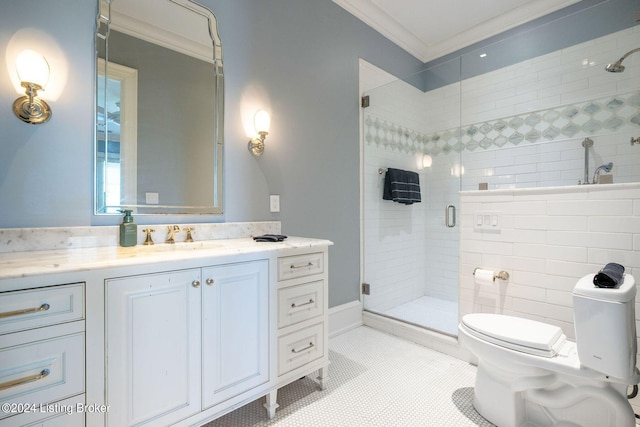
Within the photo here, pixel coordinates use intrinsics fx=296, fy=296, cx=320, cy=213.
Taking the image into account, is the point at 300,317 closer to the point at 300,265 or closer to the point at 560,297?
the point at 300,265

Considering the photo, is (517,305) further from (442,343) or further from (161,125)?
(161,125)

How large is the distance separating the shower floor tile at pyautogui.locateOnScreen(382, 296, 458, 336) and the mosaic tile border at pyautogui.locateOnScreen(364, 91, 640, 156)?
58.9 inches

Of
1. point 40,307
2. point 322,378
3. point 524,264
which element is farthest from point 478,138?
point 40,307

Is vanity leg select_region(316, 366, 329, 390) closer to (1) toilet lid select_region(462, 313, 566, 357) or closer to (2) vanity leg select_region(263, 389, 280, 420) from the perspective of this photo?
(2) vanity leg select_region(263, 389, 280, 420)

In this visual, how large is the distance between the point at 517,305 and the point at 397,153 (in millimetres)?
1702

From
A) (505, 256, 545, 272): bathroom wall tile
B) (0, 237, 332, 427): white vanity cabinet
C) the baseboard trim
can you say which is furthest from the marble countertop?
(505, 256, 545, 272): bathroom wall tile

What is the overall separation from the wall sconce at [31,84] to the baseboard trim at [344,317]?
7.05ft

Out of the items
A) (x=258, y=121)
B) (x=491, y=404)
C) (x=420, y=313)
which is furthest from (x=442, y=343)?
(x=258, y=121)

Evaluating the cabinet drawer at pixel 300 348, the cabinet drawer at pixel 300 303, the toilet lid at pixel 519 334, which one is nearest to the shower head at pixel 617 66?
the toilet lid at pixel 519 334

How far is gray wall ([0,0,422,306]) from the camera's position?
127 centimetres

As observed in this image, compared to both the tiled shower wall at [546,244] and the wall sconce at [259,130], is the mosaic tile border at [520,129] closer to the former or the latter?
the tiled shower wall at [546,244]

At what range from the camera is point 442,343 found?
2.17 m

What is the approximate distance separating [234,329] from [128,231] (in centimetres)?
70

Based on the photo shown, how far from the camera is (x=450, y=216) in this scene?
2869mm
